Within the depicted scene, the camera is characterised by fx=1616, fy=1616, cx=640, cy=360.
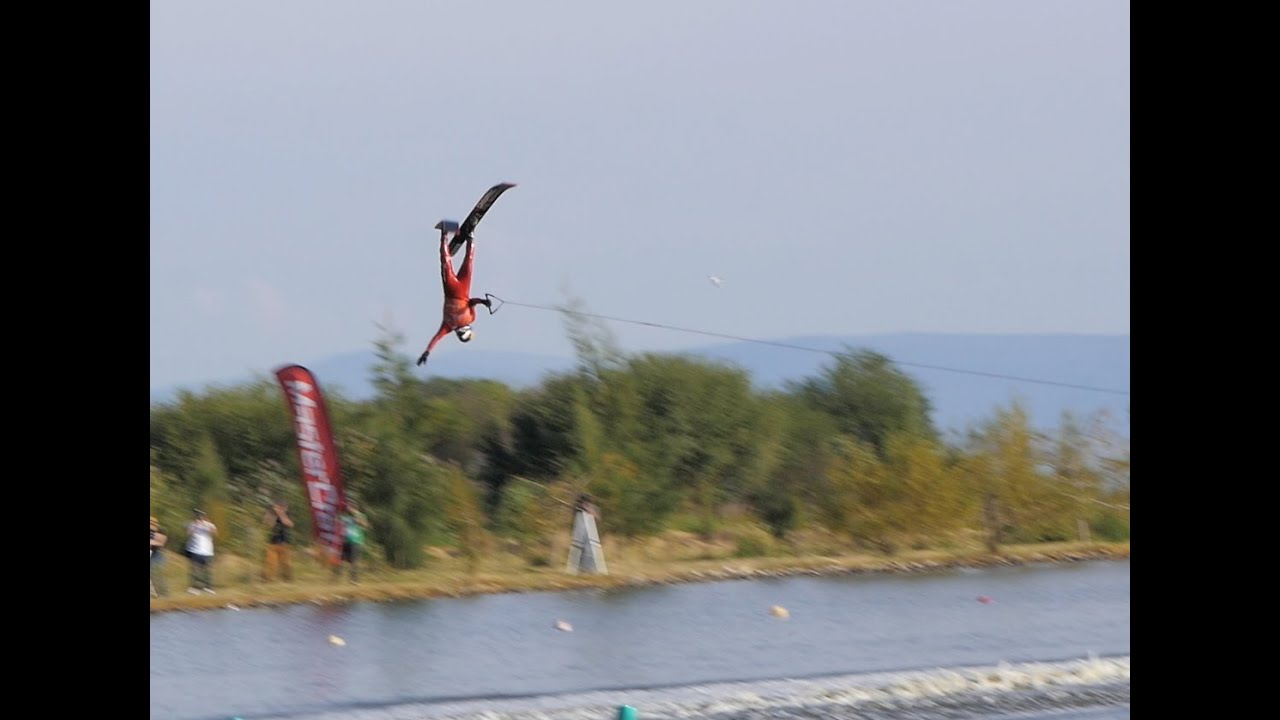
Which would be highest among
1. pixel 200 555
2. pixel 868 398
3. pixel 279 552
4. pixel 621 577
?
pixel 868 398

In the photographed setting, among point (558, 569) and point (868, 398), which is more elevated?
point (868, 398)

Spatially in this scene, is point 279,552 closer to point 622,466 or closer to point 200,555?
point 200,555

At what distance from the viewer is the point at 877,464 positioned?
24000mm

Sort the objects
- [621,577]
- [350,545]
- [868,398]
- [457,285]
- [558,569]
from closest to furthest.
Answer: [457,285], [350,545], [621,577], [558,569], [868,398]

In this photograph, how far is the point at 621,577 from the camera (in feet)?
64.8

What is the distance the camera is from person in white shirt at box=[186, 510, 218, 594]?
17.1 meters

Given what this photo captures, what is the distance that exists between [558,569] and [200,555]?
487cm

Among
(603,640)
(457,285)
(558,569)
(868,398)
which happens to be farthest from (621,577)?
(868,398)

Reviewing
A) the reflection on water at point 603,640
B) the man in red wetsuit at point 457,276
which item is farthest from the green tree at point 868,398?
the man in red wetsuit at point 457,276

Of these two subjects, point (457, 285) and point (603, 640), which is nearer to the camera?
point (457, 285)

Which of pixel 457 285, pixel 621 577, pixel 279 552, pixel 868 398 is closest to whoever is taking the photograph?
pixel 457 285

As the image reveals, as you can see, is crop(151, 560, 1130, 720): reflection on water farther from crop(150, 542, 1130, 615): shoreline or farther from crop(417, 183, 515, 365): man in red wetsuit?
crop(417, 183, 515, 365): man in red wetsuit
